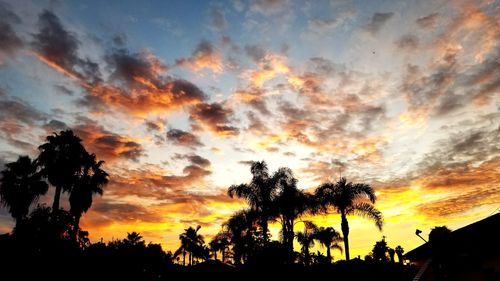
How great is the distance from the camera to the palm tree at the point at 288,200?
36750mm

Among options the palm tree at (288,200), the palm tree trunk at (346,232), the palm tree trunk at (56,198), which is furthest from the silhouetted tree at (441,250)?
the palm tree at (288,200)

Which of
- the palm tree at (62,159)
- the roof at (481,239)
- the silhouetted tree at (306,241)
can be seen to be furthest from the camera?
the silhouetted tree at (306,241)

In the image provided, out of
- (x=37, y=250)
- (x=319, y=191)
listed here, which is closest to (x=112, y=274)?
(x=37, y=250)

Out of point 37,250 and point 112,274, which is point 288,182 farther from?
point 37,250

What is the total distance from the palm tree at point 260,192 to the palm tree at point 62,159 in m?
16.6

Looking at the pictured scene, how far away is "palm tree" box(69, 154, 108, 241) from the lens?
35.1 metres

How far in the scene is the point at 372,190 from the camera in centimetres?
3262

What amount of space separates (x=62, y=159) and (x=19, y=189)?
26.2ft

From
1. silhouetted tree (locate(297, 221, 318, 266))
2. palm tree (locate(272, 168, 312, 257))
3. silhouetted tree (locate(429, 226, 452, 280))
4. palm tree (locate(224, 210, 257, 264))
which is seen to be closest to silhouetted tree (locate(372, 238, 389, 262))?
silhouetted tree (locate(297, 221, 318, 266))

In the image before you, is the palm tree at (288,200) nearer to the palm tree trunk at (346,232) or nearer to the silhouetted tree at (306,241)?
the palm tree trunk at (346,232)

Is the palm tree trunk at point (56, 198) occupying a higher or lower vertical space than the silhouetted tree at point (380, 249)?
higher

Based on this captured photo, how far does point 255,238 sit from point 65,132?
22057 mm

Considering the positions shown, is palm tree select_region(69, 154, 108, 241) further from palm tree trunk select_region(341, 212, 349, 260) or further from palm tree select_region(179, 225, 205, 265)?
palm tree select_region(179, 225, 205, 265)

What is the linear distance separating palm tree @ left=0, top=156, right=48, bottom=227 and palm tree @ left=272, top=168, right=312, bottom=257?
24.4m
